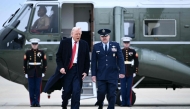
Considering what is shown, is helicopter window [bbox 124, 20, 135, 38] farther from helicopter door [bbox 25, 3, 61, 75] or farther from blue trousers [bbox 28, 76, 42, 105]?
blue trousers [bbox 28, 76, 42, 105]

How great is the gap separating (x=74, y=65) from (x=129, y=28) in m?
5.91

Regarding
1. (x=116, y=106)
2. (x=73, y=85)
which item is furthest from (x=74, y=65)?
(x=116, y=106)

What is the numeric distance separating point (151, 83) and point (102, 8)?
252cm

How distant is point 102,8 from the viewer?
19.9m

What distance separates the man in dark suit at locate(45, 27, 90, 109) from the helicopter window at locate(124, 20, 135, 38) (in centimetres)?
567

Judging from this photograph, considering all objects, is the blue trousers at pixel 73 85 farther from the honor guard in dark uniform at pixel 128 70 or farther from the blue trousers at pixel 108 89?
the honor guard in dark uniform at pixel 128 70

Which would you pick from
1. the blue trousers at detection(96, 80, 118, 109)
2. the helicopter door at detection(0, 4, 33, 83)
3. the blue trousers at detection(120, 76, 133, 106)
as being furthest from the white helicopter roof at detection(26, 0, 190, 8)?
the blue trousers at detection(96, 80, 118, 109)

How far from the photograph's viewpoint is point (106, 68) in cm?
1507

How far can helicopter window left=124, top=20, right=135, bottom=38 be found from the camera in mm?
19969

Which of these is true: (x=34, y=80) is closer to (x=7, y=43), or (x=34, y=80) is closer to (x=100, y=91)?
(x=7, y=43)

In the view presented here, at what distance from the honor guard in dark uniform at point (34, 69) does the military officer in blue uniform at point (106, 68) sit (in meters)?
4.11

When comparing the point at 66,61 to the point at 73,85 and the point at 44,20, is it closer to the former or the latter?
the point at 73,85

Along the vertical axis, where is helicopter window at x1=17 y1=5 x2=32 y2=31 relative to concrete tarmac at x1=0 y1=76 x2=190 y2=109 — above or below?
above

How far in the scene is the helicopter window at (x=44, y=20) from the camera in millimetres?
19906
